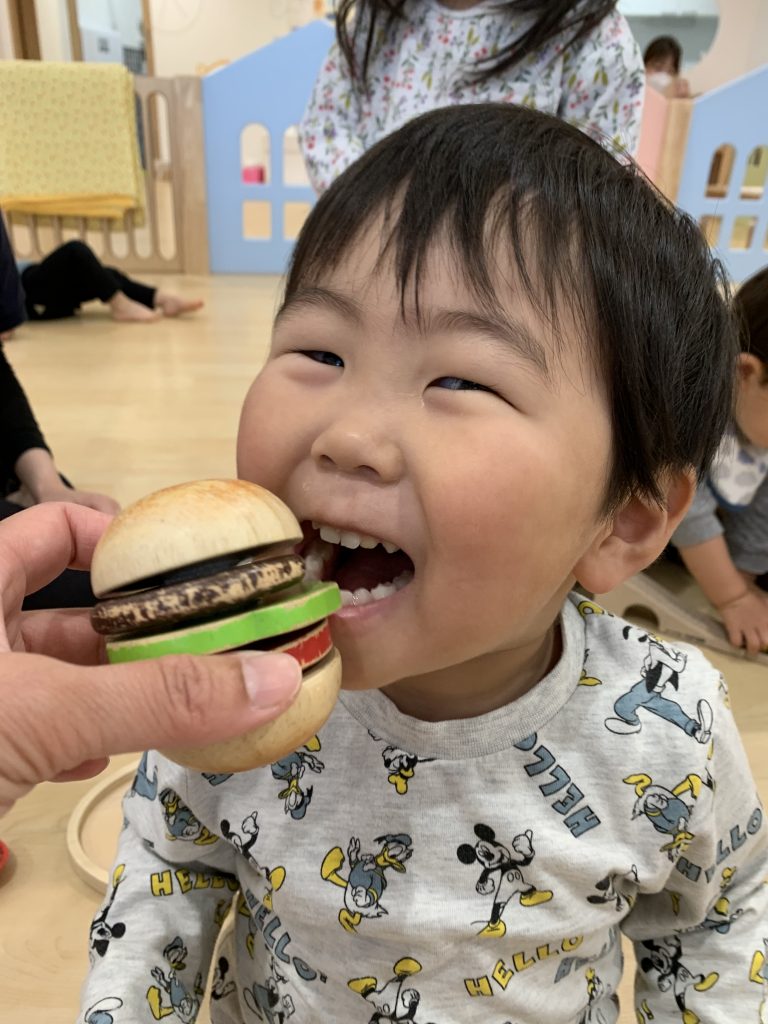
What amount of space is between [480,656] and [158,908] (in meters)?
0.31

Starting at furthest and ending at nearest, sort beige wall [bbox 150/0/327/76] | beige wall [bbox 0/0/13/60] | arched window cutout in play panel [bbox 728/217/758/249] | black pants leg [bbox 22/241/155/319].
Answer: beige wall [bbox 150/0/327/76], beige wall [bbox 0/0/13/60], arched window cutout in play panel [bbox 728/217/758/249], black pants leg [bbox 22/241/155/319]

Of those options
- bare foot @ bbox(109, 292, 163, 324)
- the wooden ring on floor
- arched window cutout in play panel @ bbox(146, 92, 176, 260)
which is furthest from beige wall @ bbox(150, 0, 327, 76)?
the wooden ring on floor

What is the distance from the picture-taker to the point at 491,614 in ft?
1.52

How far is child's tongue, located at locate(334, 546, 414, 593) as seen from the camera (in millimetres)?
508

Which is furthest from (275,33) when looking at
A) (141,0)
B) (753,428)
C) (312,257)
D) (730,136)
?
(312,257)

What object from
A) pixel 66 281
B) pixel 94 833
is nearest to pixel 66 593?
pixel 94 833

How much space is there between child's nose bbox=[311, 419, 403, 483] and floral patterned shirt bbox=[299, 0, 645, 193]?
1178mm

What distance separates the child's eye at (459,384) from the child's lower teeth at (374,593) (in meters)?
0.11

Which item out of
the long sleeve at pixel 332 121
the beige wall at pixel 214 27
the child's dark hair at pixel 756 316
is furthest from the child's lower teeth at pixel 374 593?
the beige wall at pixel 214 27

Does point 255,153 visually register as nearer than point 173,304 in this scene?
No

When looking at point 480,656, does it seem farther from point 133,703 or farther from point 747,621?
point 747,621

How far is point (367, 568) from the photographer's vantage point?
1.68 ft

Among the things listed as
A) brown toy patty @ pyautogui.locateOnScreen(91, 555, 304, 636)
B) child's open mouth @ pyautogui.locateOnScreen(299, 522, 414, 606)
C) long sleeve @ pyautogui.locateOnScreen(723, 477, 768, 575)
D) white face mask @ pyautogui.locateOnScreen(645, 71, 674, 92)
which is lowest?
long sleeve @ pyautogui.locateOnScreen(723, 477, 768, 575)

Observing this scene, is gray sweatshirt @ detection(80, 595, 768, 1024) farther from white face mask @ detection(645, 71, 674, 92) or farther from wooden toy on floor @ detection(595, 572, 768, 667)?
white face mask @ detection(645, 71, 674, 92)
